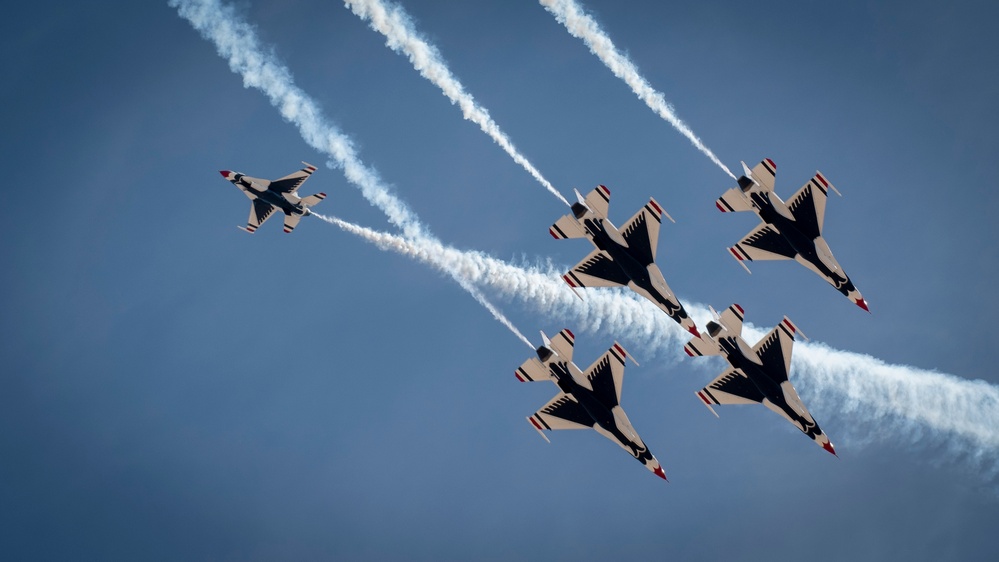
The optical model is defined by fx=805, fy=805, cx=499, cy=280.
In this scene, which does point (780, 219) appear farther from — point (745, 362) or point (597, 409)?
point (597, 409)

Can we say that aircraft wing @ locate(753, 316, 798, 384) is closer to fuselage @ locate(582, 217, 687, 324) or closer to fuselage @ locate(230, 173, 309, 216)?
fuselage @ locate(582, 217, 687, 324)

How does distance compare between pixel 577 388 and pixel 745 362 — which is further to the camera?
pixel 745 362

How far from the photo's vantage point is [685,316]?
48500 millimetres

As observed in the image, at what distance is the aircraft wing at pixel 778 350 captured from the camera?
49.0 m

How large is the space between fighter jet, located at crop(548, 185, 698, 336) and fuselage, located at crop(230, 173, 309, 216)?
22.9 metres

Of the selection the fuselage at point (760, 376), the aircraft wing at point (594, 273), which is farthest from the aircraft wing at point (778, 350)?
the aircraft wing at point (594, 273)

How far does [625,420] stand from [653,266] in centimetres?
978

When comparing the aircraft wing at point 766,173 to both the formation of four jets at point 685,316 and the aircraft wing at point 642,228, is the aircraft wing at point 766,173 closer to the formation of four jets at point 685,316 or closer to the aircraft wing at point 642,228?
the formation of four jets at point 685,316

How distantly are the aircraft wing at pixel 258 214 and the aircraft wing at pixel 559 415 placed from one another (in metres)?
27.8

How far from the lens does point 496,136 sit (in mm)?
50688

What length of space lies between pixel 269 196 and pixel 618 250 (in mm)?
27800

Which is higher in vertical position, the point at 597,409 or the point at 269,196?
the point at 269,196

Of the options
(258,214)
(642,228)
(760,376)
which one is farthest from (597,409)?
(258,214)

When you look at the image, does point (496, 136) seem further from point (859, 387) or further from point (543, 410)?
point (859, 387)
